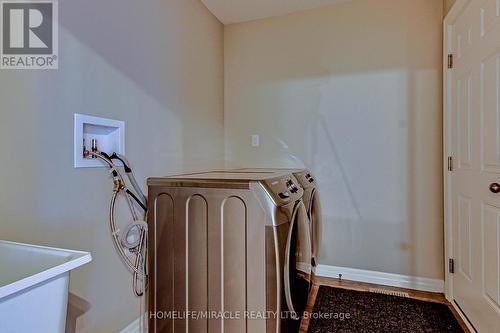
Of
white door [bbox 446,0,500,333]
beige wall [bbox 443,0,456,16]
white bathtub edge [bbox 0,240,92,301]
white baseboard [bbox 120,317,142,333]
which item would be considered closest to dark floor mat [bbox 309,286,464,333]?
white door [bbox 446,0,500,333]

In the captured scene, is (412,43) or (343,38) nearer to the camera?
(412,43)

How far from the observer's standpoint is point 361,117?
7.69ft

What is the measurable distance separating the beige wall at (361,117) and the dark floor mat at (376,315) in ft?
1.07

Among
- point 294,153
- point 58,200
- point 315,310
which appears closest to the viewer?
point 58,200

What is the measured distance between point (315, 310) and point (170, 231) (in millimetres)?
1171

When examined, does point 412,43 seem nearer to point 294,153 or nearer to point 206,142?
point 294,153

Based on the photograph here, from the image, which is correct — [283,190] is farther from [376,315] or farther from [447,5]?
[447,5]

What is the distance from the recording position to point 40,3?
3.91 ft

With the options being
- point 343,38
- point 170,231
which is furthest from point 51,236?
point 343,38

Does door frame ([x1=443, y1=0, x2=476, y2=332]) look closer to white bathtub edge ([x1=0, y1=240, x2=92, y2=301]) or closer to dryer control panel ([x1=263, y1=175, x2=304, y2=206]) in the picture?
dryer control panel ([x1=263, y1=175, x2=304, y2=206])

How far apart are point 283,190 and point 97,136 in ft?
3.33

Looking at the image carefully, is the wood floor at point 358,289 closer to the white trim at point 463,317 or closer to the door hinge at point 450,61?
the white trim at point 463,317

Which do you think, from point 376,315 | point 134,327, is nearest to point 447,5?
point 376,315

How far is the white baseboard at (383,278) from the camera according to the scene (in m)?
2.16
